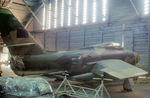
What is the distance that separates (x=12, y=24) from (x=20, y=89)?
18.6ft

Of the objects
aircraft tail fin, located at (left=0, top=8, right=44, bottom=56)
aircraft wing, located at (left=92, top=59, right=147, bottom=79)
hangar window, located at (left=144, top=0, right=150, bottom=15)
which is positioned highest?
hangar window, located at (left=144, top=0, right=150, bottom=15)

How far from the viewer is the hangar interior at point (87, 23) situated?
55.8ft

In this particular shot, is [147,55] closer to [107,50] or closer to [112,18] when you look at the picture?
[112,18]

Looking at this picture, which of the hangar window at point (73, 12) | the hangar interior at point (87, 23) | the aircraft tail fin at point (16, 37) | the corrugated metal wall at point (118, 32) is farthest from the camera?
the hangar window at point (73, 12)

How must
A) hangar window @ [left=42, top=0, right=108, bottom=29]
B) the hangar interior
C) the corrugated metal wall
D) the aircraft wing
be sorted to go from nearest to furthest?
the aircraft wing < the corrugated metal wall < the hangar interior < hangar window @ [left=42, top=0, right=108, bottom=29]

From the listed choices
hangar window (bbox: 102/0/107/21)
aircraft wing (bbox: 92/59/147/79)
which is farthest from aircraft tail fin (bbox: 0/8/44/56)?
hangar window (bbox: 102/0/107/21)

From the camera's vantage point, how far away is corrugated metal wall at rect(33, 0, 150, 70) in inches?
661

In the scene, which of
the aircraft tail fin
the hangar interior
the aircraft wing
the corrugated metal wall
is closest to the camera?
the aircraft wing

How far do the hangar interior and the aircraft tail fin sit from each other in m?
6.27

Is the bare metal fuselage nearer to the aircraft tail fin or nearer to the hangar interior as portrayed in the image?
the aircraft tail fin

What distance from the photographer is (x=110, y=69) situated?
8.37 meters

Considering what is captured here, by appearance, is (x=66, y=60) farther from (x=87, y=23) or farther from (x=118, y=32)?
(x=87, y=23)

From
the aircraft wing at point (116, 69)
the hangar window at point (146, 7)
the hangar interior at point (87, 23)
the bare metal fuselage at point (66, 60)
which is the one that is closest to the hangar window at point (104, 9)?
the hangar interior at point (87, 23)

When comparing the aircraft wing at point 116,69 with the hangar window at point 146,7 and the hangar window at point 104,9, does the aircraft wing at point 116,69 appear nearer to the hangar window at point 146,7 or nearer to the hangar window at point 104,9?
the hangar window at point 146,7
